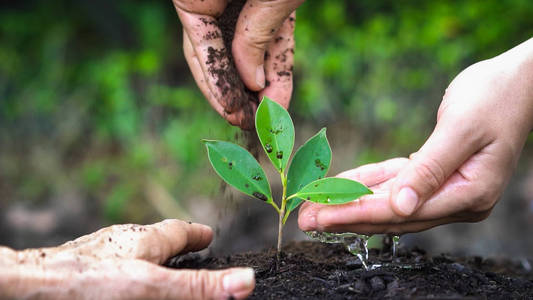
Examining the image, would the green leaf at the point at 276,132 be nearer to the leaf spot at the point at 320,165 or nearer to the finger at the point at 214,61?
the leaf spot at the point at 320,165

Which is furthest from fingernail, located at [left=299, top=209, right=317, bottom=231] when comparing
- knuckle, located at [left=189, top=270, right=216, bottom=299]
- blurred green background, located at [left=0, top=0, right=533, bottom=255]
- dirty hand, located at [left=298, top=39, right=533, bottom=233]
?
blurred green background, located at [left=0, top=0, right=533, bottom=255]

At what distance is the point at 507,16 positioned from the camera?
147 inches

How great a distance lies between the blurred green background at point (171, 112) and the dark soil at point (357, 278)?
4.97 ft

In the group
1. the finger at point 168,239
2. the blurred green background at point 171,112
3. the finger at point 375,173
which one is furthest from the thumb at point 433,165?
the blurred green background at point 171,112

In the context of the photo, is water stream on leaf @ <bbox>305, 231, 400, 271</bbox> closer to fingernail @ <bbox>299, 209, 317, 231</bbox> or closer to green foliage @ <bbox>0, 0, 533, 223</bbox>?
fingernail @ <bbox>299, 209, 317, 231</bbox>

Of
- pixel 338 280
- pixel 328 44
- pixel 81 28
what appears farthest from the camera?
pixel 81 28

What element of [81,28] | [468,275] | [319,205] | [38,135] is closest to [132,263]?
[319,205]

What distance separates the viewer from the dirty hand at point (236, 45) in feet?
5.17

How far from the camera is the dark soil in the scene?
1.20 m

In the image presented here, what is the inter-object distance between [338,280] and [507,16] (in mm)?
3214

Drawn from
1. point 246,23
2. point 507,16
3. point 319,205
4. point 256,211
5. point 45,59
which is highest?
point 507,16

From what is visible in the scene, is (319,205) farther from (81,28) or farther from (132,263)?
(81,28)

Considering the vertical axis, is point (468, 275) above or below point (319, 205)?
below

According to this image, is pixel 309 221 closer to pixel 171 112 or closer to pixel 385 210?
pixel 385 210
